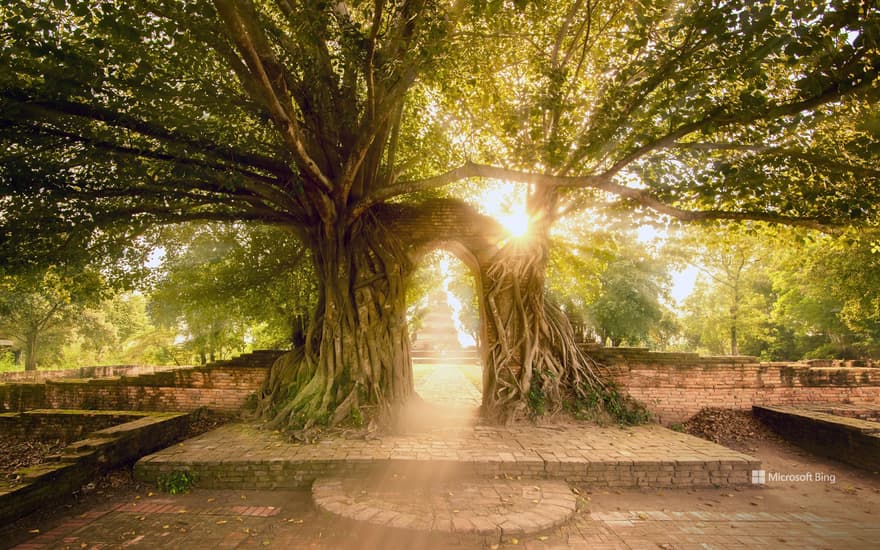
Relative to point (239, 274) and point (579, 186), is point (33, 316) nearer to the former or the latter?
point (239, 274)

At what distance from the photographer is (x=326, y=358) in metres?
7.25

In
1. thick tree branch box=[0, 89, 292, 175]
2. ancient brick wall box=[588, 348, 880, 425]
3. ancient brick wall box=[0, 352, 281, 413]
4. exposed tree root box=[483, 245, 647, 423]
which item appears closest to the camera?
thick tree branch box=[0, 89, 292, 175]

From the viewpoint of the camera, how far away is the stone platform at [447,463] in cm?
507

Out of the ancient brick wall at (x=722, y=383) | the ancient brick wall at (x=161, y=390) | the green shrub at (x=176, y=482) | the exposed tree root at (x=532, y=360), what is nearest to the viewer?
the green shrub at (x=176, y=482)

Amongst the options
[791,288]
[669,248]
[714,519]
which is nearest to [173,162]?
[714,519]

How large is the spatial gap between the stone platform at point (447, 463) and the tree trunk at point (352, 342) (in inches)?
43.3

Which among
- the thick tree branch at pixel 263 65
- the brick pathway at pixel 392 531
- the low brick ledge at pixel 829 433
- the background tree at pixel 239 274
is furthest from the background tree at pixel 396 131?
the low brick ledge at pixel 829 433

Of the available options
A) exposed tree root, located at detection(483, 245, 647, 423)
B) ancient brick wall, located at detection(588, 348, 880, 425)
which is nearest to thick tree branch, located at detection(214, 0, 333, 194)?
exposed tree root, located at detection(483, 245, 647, 423)

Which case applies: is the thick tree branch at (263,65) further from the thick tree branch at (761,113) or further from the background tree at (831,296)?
the background tree at (831,296)

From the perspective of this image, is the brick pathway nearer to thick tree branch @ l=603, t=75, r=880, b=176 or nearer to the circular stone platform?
the circular stone platform

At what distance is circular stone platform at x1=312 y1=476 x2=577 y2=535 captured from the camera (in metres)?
3.93

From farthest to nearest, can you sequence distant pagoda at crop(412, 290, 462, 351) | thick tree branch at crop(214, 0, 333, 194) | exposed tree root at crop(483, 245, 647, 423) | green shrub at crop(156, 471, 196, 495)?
distant pagoda at crop(412, 290, 462, 351) → exposed tree root at crop(483, 245, 647, 423) → green shrub at crop(156, 471, 196, 495) → thick tree branch at crop(214, 0, 333, 194)

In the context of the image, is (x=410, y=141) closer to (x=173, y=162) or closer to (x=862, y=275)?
(x=173, y=162)

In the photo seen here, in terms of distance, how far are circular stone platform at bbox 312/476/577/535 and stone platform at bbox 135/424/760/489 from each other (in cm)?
16
